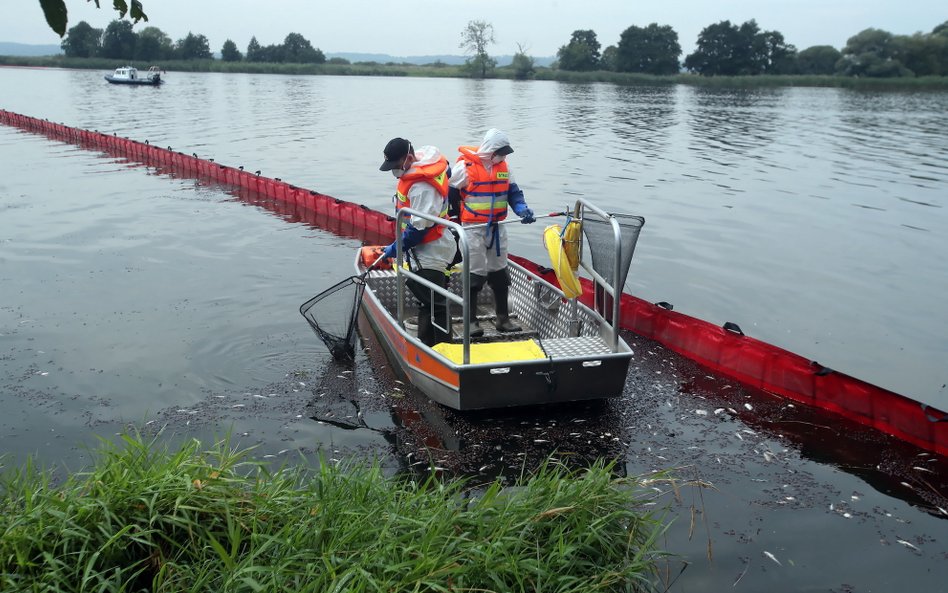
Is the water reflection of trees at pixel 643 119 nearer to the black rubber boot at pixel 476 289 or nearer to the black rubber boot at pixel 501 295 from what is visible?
the black rubber boot at pixel 501 295

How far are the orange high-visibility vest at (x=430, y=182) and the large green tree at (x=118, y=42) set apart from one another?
12559 centimetres

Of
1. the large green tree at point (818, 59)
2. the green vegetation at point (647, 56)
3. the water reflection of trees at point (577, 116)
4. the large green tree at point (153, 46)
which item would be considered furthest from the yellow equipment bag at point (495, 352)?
the large green tree at point (153, 46)

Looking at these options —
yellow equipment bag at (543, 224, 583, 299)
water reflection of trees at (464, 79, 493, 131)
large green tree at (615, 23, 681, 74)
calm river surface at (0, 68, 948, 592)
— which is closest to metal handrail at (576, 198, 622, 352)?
yellow equipment bag at (543, 224, 583, 299)

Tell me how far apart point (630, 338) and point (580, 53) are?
353 feet

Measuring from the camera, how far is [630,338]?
9.48 meters

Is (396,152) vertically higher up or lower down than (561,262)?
higher up

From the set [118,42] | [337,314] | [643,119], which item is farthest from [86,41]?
[337,314]

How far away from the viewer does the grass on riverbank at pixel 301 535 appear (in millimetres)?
4312

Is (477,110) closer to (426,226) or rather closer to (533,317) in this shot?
(533,317)

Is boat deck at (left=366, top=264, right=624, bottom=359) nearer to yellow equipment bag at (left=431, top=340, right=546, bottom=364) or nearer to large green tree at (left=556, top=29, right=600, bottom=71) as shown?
yellow equipment bag at (left=431, top=340, right=546, bottom=364)

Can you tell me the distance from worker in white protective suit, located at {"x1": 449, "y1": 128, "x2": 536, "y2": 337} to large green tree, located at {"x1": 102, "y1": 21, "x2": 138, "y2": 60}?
411 ft

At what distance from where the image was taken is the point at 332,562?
4.39m

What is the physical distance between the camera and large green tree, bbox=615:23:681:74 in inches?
4075

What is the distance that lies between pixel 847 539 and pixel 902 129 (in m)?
36.6
